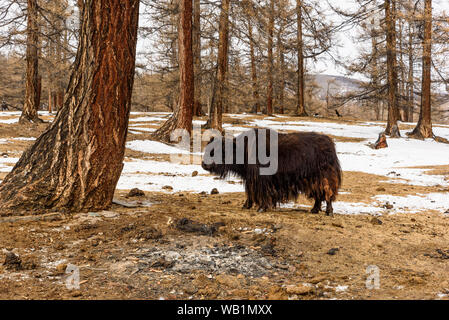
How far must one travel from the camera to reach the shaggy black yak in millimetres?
5543

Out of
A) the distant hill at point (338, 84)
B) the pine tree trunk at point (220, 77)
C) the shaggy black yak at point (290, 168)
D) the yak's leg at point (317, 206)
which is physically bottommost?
the yak's leg at point (317, 206)

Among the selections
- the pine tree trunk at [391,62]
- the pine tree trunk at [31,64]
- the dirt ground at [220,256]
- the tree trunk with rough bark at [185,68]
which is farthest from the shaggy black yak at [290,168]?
the pine tree trunk at [391,62]

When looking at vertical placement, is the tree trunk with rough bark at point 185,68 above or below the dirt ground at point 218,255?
above

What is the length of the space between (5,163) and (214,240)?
7.62 m

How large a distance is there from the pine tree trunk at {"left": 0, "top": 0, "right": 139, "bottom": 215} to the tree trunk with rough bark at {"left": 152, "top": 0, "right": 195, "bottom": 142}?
9175mm

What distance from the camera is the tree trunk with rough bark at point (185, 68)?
13.3 m

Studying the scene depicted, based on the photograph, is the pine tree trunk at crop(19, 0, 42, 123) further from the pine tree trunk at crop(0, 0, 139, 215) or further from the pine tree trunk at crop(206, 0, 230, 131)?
the pine tree trunk at crop(0, 0, 139, 215)

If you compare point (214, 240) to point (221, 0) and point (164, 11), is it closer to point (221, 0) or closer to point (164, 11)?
point (164, 11)

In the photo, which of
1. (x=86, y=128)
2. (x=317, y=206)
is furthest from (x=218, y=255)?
(x=317, y=206)

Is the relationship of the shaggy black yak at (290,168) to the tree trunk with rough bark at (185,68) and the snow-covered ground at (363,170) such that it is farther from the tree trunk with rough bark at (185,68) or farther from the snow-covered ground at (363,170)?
the tree trunk with rough bark at (185,68)

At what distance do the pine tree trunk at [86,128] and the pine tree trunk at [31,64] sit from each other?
488 inches

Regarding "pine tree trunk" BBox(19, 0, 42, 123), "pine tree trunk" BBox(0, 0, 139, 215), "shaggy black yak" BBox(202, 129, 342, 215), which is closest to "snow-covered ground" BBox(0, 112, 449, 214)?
"shaggy black yak" BBox(202, 129, 342, 215)

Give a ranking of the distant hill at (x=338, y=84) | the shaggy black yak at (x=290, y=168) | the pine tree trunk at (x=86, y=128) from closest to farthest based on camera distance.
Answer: the pine tree trunk at (x=86, y=128), the shaggy black yak at (x=290, y=168), the distant hill at (x=338, y=84)

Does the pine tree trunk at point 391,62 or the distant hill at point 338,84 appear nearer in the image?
the pine tree trunk at point 391,62
